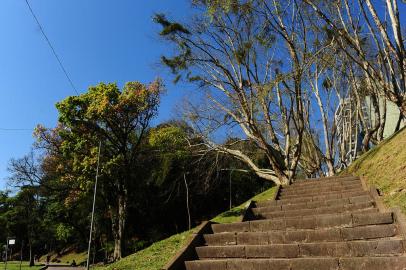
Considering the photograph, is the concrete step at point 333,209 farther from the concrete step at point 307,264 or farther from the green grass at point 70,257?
the green grass at point 70,257

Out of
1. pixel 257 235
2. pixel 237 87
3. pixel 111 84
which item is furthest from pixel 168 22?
pixel 257 235

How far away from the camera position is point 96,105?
24.3 meters

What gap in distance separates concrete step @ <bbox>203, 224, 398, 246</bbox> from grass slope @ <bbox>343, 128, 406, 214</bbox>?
1426mm

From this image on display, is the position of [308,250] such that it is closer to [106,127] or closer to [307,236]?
[307,236]

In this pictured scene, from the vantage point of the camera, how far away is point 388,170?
12.5 metres

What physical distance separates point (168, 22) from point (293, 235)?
544 inches

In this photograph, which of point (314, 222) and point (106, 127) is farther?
point (106, 127)

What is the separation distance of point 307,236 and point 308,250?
591mm

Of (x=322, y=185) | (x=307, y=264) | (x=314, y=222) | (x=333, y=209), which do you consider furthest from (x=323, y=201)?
(x=307, y=264)

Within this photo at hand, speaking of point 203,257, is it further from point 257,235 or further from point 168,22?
point 168,22

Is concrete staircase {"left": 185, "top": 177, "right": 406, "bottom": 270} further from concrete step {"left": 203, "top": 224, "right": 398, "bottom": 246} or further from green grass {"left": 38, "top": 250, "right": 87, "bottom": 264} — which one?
green grass {"left": 38, "top": 250, "right": 87, "bottom": 264}

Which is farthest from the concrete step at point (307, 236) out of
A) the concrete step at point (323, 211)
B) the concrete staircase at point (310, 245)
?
the concrete step at point (323, 211)

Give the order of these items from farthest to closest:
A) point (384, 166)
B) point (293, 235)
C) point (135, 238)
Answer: point (135, 238)
point (384, 166)
point (293, 235)

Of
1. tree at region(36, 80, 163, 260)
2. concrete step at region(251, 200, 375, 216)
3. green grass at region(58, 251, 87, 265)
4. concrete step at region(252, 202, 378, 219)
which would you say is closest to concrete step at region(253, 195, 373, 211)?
concrete step at region(251, 200, 375, 216)
